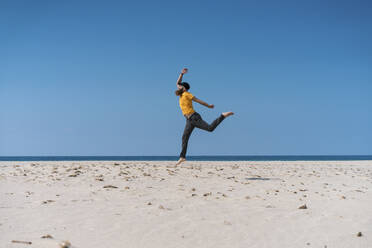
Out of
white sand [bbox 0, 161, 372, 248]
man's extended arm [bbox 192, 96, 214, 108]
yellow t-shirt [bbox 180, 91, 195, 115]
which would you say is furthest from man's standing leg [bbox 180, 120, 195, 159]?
white sand [bbox 0, 161, 372, 248]

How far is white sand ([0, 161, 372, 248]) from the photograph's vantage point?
13.8 feet

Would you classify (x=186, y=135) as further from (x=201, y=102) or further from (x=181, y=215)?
(x=181, y=215)

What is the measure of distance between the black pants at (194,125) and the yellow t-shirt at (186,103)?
0.71 feet

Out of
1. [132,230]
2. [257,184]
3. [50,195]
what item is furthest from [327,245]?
[50,195]

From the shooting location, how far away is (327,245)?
4.15 meters

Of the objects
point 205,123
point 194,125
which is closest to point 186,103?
point 194,125

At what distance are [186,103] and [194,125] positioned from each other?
0.83m

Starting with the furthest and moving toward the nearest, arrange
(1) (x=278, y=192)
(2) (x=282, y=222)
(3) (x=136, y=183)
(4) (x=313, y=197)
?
(3) (x=136, y=183), (1) (x=278, y=192), (4) (x=313, y=197), (2) (x=282, y=222)

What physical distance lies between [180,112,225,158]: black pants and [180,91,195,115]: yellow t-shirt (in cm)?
22

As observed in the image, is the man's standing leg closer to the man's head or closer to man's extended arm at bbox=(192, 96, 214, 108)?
man's extended arm at bbox=(192, 96, 214, 108)

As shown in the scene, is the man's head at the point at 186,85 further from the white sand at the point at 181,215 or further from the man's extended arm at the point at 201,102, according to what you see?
the white sand at the point at 181,215

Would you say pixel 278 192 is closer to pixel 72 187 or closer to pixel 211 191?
pixel 211 191

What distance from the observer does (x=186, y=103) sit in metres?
11.2

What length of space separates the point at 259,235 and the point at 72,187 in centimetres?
525
